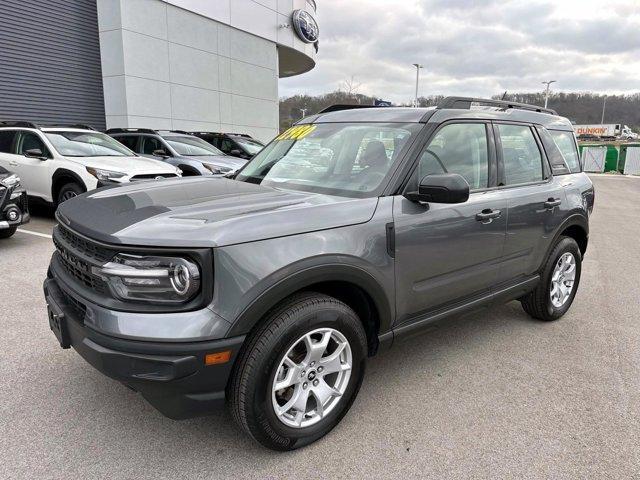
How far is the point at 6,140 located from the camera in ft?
28.5

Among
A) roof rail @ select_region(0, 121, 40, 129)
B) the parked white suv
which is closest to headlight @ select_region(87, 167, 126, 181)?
the parked white suv

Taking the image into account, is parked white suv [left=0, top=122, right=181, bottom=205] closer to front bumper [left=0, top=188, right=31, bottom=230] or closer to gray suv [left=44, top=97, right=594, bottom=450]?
front bumper [left=0, top=188, right=31, bottom=230]

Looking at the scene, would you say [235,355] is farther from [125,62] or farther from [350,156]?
[125,62]

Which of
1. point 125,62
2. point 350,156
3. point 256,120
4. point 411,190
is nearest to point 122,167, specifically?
point 350,156

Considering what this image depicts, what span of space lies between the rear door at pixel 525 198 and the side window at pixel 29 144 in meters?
7.52

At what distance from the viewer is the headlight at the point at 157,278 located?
2.00 metres

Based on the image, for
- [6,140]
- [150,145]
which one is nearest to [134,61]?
[150,145]

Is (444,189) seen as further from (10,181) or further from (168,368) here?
(10,181)

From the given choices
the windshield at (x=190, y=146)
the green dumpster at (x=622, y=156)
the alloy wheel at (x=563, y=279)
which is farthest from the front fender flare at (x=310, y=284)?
the green dumpster at (x=622, y=156)

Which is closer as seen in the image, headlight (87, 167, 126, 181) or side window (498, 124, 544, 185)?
side window (498, 124, 544, 185)

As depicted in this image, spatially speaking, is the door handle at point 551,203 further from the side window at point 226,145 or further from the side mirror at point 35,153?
the side window at point 226,145

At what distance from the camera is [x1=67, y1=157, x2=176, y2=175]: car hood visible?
7.54 m

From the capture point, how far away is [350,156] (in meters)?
3.05

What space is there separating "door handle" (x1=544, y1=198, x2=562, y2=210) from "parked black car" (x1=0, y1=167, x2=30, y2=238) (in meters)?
6.37
